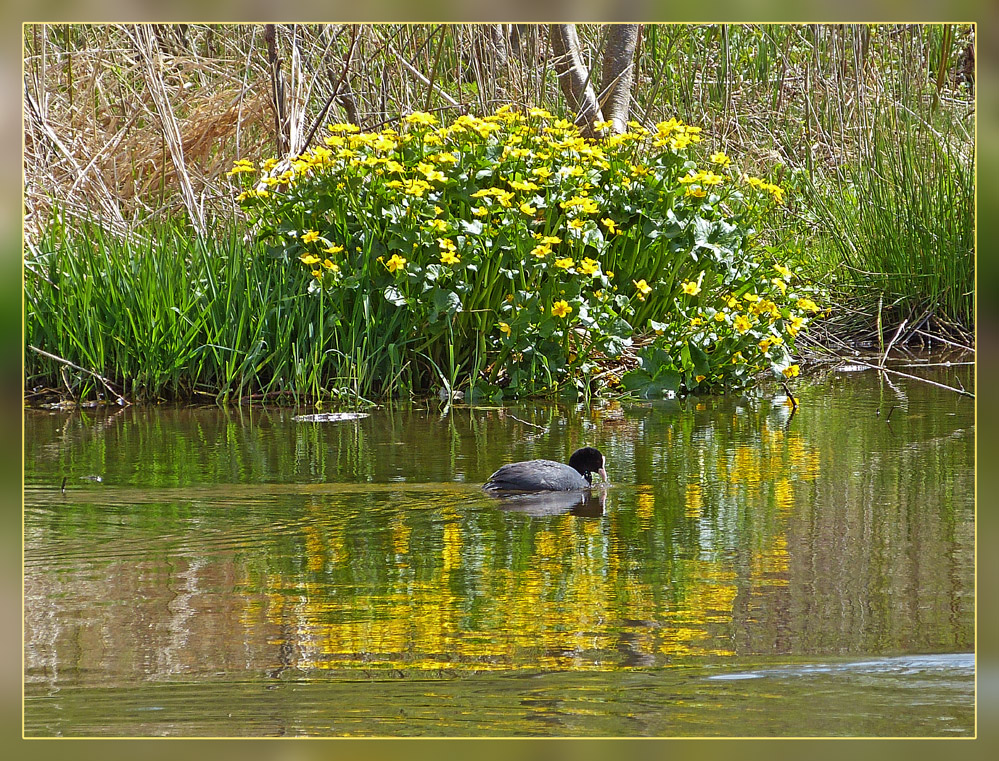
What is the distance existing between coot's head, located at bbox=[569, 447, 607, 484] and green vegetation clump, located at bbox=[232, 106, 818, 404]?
74.7 inches

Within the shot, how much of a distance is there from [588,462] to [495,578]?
1474mm

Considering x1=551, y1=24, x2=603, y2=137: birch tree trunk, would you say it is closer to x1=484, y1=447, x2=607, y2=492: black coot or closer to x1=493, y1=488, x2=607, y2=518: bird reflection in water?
x1=484, y1=447, x2=607, y2=492: black coot

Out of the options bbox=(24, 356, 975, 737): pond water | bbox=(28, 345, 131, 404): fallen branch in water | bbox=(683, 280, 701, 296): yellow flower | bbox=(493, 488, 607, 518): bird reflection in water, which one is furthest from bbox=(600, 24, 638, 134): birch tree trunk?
bbox=(493, 488, 607, 518): bird reflection in water

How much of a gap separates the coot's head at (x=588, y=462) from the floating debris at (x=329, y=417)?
189 centimetres

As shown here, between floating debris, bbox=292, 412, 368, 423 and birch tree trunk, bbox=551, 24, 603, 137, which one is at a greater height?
birch tree trunk, bbox=551, 24, 603, 137

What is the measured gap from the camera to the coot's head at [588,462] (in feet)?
16.7

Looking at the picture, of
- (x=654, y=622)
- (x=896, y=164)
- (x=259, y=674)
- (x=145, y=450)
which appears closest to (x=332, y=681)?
(x=259, y=674)

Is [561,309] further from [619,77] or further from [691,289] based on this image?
[619,77]

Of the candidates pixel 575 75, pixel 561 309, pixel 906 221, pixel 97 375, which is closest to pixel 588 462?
pixel 561 309

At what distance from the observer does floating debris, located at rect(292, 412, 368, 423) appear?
6.66 metres

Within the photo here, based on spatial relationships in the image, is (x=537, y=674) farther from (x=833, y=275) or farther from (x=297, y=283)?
(x=833, y=275)

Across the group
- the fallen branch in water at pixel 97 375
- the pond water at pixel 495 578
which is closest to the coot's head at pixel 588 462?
the pond water at pixel 495 578

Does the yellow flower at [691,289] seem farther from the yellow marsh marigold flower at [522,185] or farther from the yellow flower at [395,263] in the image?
the yellow flower at [395,263]
